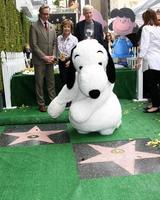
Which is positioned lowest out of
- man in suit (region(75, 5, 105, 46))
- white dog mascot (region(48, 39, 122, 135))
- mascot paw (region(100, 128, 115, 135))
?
mascot paw (region(100, 128, 115, 135))

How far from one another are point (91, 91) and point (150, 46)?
1884 millimetres

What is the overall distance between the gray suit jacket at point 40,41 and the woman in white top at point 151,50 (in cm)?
157

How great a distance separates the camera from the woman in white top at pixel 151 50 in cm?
552

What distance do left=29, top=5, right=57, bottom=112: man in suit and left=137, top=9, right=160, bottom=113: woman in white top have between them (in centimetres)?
155

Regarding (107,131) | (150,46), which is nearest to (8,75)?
(150,46)

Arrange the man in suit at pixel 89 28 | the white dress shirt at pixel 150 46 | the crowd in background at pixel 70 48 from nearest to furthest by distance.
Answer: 1. the white dress shirt at pixel 150 46
2. the crowd in background at pixel 70 48
3. the man in suit at pixel 89 28

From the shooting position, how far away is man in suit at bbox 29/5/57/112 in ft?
20.2

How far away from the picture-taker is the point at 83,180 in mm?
3127

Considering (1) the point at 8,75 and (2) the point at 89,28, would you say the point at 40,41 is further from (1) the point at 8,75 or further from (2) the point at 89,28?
(1) the point at 8,75

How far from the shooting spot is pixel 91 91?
13.7ft

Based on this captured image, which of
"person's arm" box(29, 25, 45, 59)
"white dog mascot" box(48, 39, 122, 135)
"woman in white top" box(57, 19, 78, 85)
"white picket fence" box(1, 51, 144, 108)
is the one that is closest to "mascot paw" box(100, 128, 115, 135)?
"white dog mascot" box(48, 39, 122, 135)

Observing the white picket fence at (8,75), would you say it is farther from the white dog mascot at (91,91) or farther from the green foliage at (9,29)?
the white dog mascot at (91,91)

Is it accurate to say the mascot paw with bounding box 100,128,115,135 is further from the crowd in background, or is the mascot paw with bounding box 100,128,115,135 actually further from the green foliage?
the green foliage

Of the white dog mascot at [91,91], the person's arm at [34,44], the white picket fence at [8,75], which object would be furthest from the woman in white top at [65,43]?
the white dog mascot at [91,91]
